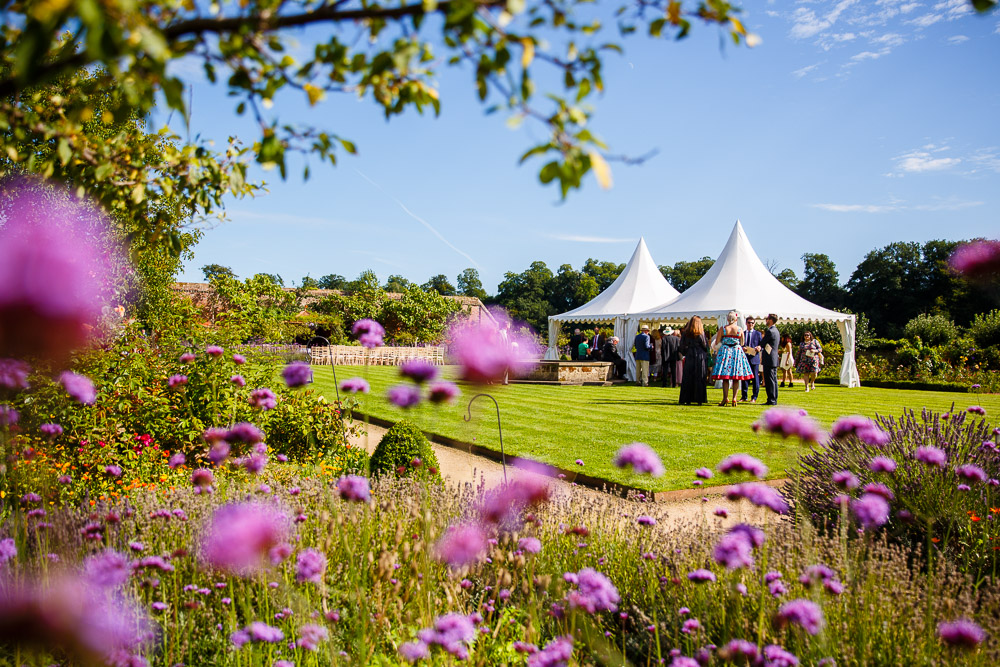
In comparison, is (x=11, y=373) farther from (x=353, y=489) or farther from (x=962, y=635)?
(x=962, y=635)

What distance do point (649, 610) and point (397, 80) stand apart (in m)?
2.43

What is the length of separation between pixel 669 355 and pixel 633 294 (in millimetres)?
4833

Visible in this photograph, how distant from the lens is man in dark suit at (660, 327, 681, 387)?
58.6ft

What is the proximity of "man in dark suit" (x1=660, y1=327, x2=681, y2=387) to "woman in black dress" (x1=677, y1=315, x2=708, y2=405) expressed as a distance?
5.04 metres

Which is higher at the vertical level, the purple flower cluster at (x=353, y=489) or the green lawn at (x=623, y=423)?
the purple flower cluster at (x=353, y=489)

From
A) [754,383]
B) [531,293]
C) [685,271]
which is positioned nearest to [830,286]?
[685,271]

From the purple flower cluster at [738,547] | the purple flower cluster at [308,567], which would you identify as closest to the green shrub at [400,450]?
the purple flower cluster at [308,567]

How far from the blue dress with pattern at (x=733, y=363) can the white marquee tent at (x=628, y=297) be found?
846 cm

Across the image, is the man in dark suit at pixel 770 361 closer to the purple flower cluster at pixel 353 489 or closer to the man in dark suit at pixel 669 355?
the man in dark suit at pixel 669 355

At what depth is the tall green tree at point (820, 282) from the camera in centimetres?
6338

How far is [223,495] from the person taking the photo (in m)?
3.84

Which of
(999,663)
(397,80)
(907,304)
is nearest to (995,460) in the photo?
(999,663)

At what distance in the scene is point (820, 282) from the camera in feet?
230

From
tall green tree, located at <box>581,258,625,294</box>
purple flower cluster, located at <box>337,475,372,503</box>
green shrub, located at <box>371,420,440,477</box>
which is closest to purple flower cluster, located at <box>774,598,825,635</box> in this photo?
purple flower cluster, located at <box>337,475,372,503</box>
